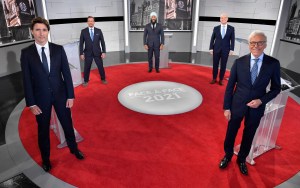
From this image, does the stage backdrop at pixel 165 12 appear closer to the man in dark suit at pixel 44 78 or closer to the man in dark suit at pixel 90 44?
the man in dark suit at pixel 90 44

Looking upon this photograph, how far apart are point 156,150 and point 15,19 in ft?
19.8

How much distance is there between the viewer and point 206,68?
7.37 meters

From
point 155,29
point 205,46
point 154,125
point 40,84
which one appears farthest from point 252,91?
point 205,46

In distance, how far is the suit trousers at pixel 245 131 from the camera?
→ 8.55ft

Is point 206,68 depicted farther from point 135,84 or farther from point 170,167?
point 170,167

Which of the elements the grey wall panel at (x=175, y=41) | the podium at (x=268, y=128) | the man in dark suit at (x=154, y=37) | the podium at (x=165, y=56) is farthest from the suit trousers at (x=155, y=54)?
the podium at (x=268, y=128)

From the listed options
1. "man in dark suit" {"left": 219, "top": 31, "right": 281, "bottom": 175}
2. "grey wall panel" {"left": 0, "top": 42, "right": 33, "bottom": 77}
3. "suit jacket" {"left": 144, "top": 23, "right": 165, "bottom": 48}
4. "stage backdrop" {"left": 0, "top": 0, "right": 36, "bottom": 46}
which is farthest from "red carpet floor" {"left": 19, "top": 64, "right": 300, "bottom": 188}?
"stage backdrop" {"left": 0, "top": 0, "right": 36, "bottom": 46}

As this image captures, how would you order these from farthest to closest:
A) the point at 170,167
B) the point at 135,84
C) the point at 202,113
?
the point at 135,84 → the point at 202,113 → the point at 170,167

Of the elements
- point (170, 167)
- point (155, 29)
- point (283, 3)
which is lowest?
point (170, 167)

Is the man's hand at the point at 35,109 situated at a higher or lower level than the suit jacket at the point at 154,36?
lower

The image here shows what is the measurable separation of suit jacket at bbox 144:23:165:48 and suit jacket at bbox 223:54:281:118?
424 centimetres

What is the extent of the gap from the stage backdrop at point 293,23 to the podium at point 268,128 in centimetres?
467

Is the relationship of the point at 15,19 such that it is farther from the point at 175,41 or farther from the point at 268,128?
the point at 268,128

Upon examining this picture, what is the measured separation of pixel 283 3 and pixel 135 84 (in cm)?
542
